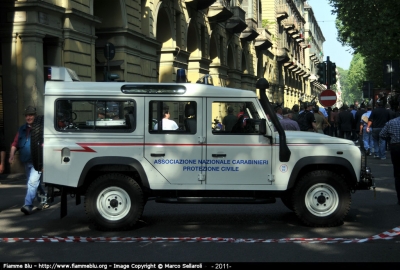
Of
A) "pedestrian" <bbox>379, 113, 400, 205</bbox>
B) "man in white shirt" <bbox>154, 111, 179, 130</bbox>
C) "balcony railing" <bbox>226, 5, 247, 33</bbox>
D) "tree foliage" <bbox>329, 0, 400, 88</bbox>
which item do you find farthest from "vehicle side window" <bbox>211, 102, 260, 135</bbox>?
"balcony railing" <bbox>226, 5, 247, 33</bbox>

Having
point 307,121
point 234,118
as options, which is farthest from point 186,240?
point 307,121

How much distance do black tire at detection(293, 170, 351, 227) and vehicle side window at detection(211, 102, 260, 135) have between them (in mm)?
1057

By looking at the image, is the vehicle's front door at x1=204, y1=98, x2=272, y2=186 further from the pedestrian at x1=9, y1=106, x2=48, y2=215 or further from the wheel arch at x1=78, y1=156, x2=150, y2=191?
the pedestrian at x1=9, y1=106, x2=48, y2=215

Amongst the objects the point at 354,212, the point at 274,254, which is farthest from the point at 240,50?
the point at 274,254

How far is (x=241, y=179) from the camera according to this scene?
969cm

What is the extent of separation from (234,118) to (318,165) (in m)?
1.38

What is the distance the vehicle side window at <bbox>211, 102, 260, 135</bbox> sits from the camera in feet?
31.8

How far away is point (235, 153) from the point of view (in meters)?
9.67

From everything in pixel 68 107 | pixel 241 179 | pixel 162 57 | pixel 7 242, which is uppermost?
pixel 162 57

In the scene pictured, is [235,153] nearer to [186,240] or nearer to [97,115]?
[186,240]

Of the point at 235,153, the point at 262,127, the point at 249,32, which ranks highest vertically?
the point at 249,32

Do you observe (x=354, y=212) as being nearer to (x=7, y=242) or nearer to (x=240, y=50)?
(x=7, y=242)

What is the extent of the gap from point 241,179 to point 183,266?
3.93 meters

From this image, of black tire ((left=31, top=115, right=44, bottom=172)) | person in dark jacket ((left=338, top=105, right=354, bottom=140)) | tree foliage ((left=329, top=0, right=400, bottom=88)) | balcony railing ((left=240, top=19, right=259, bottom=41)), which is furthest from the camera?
balcony railing ((left=240, top=19, right=259, bottom=41))
